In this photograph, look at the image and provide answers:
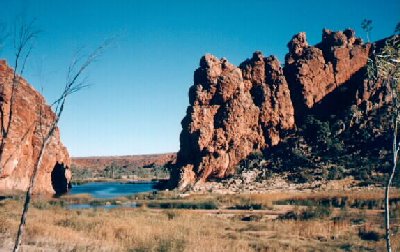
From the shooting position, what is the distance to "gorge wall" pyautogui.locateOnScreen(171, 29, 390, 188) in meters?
62.0

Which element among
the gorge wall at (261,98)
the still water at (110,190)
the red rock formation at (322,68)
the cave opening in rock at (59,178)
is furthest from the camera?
the red rock formation at (322,68)

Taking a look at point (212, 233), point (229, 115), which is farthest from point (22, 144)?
point (212, 233)

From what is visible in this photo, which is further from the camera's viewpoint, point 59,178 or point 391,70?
point 59,178

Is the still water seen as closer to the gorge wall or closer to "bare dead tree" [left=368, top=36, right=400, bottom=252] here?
the gorge wall

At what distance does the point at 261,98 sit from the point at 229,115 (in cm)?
901

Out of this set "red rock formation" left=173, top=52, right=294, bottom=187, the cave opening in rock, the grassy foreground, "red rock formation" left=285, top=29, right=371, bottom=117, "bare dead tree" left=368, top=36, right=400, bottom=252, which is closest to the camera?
"bare dead tree" left=368, top=36, right=400, bottom=252

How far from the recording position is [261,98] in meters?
69.3

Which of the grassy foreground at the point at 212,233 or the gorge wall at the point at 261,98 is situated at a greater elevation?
the gorge wall at the point at 261,98

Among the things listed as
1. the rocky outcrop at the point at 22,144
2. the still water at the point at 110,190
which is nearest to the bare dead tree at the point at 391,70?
the rocky outcrop at the point at 22,144

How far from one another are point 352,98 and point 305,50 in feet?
48.5

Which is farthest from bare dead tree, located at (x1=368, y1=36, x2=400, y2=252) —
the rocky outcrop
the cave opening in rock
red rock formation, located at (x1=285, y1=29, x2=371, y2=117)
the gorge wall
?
the cave opening in rock

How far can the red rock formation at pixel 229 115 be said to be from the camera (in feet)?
199

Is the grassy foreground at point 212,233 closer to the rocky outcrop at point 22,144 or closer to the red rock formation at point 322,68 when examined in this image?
the rocky outcrop at point 22,144

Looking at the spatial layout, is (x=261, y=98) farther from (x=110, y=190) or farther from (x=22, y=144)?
(x=22, y=144)
